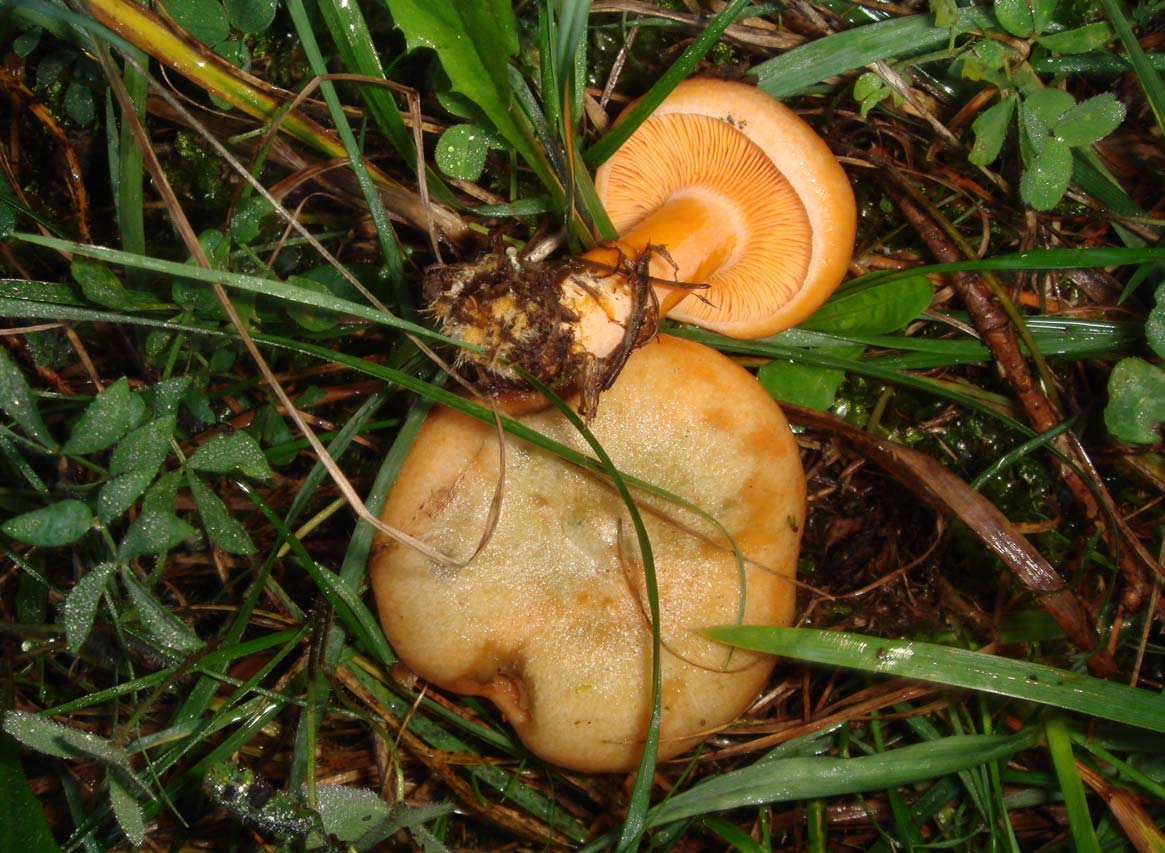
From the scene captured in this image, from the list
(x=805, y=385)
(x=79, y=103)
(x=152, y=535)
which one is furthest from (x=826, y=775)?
(x=79, y=103)

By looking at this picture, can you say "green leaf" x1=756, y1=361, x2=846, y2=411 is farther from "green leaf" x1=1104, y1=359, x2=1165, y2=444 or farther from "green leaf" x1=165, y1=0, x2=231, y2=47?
"green leaf" x1=165, y1=0, x2=231, y2=47

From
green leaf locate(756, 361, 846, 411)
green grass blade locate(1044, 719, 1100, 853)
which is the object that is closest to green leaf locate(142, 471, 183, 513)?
green leaf locate(756, 361, 846, 411)

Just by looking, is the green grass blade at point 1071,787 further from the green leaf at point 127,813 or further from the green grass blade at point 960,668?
the green leaf at point 127,813

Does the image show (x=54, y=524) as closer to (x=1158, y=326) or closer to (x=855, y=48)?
(x=855, y=48)

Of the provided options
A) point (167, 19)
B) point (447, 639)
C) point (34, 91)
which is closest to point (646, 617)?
point (447, 639)

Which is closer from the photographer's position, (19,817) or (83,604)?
(83,604)

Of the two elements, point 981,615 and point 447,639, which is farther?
point 981,615

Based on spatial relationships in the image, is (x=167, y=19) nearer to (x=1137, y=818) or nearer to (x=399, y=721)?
(x=399, y=721)
